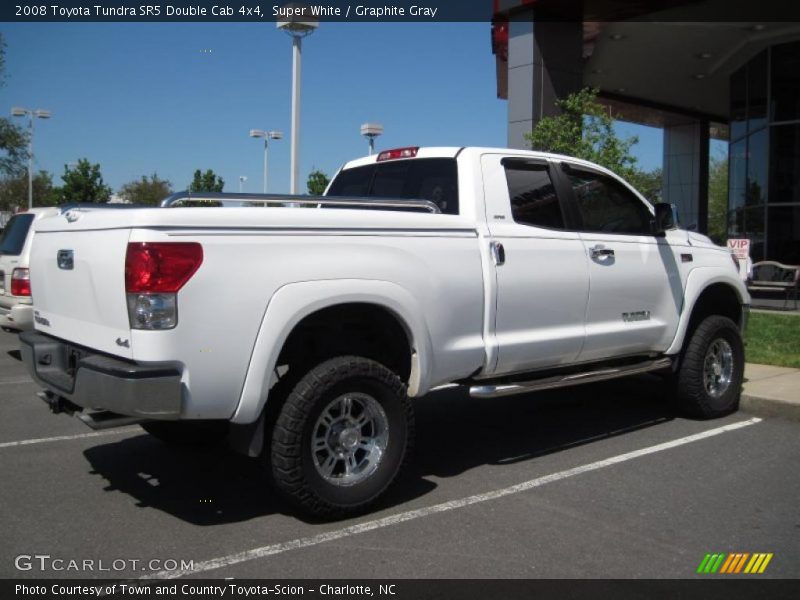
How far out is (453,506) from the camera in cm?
450

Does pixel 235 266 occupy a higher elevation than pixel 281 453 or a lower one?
higher

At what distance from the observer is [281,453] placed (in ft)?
12.9

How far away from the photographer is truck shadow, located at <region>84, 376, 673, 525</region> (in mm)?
4609

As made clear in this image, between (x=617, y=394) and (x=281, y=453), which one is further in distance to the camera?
(x=617, y=394)

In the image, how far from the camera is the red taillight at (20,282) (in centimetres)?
862

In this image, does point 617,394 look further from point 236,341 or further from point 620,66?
point 620,66

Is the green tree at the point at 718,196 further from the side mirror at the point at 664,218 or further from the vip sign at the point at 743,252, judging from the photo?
the side mirror at the point at 664,218

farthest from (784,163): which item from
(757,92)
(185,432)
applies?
(185,432)

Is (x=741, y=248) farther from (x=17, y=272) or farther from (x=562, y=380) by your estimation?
(x=17, y=272)

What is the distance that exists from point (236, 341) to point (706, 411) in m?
4.46

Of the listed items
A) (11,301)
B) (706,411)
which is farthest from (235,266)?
(11,301)

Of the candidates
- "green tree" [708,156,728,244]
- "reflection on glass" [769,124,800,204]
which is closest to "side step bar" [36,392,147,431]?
"reflection on glass" [769,124,800,204]

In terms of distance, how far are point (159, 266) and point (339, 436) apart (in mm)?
1381
